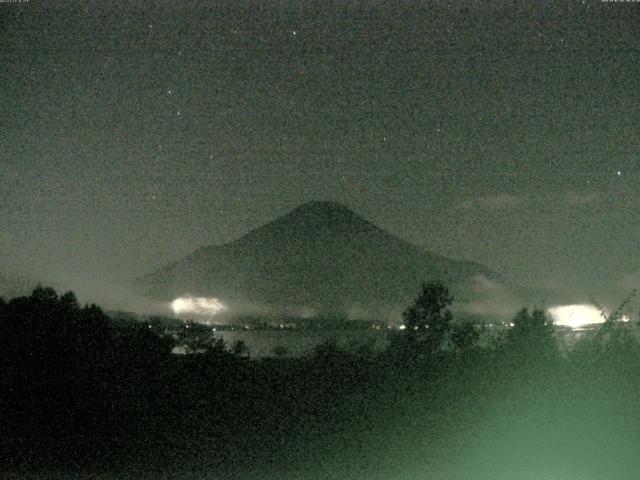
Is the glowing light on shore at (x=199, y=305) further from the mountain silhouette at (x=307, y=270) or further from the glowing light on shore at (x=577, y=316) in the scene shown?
the glowing light on shore at (x=577, y=316)

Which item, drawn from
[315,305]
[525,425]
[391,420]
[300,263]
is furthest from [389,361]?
[300,263]

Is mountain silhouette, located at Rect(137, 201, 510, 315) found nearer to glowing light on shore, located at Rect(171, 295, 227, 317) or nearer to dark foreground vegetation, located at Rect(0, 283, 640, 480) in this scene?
glowing light on shore, located at Rect(171, 295, 227, 317)

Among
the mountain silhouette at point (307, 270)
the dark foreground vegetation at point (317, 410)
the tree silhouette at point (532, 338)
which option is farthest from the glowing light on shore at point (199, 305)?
the tree silhouette at point (532, 338)

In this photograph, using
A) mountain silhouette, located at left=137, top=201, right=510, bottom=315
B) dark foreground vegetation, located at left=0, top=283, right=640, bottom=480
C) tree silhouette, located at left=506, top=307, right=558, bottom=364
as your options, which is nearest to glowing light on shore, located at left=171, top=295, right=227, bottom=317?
mountain silhouette, located at left=137, top=201, right=510, bottom=315

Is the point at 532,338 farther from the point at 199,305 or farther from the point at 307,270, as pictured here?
the point at 307,270

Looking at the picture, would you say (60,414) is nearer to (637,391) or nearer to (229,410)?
(229,410)

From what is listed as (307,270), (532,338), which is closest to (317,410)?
(532,338)
